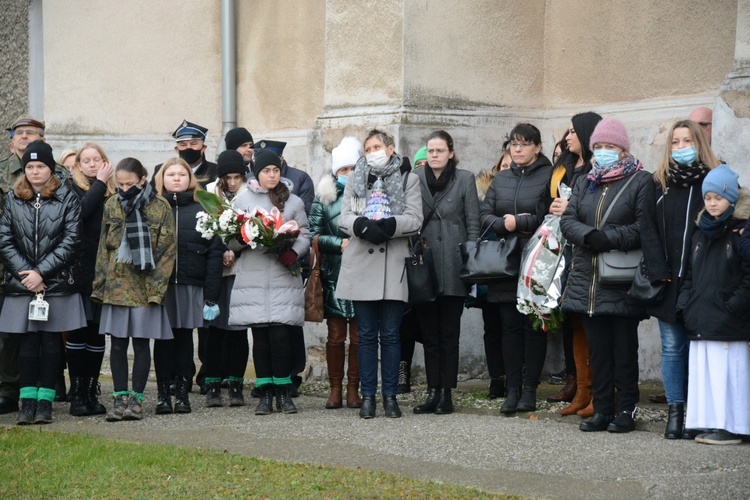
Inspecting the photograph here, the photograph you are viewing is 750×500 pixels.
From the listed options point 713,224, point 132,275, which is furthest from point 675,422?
point 132,275

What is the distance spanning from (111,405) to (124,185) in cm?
176

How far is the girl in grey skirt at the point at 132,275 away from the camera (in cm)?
830

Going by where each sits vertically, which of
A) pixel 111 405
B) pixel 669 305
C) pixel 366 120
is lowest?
pixel 111 405

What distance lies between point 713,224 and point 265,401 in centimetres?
331

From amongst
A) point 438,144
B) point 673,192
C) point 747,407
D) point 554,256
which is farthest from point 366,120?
point 747,407

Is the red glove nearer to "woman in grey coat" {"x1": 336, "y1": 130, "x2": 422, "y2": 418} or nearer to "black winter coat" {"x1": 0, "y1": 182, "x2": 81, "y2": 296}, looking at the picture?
"woman in grey coat" {"x1": 336, "y1": 130, "x2": 422, "y2": 418}

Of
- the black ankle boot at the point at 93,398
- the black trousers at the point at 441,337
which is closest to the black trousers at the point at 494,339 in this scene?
the black trousers at the point at 441,337

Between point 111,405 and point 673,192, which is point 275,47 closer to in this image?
point 111,405

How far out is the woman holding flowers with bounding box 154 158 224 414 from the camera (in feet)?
28.3

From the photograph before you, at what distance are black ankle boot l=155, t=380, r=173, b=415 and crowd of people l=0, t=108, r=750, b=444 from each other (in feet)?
0.08

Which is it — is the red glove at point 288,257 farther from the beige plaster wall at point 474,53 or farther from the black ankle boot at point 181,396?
the beige plaster wall at point 474,53

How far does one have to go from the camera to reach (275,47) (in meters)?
12.4

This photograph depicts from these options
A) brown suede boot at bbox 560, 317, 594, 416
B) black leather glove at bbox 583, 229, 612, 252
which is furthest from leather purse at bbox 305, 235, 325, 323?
black leather glove at bbox 583, 229, 612, 252

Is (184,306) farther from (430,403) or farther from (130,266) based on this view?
(430,403)
